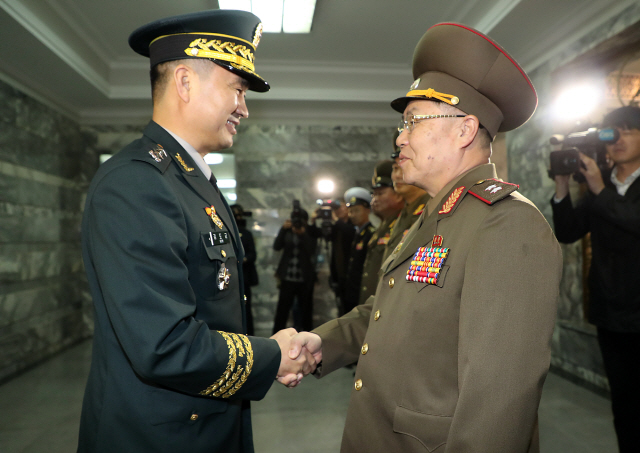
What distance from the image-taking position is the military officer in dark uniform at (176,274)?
0.93 metres

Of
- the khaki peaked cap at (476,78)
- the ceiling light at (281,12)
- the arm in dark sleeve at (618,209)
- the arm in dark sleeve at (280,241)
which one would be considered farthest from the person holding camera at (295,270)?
the khaki peaked cap at (476,78)

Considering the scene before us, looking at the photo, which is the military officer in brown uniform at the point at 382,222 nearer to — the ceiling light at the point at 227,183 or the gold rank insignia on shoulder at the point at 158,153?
the gold rank insignia on shoulder at the point at 158,153

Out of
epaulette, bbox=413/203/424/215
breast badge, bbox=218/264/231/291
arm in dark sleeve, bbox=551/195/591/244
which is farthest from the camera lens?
arm in dark sleeve, bbox=551/195/591/244

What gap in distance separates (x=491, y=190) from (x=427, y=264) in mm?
235

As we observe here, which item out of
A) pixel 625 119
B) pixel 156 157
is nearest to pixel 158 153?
pixel 156 157

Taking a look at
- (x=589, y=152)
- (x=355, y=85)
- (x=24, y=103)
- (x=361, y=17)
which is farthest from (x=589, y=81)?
(x=24, y=103)

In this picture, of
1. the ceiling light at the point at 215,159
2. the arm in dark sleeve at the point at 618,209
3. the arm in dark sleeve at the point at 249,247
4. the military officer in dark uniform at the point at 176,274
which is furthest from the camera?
the ceiling light at the point at 215,159

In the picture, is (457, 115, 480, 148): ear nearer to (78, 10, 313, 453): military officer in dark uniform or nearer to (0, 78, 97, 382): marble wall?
(78, 10, 313, 453): military officer in dark uniform

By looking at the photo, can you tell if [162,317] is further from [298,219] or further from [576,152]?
[298,219]

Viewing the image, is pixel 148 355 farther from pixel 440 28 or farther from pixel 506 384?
pixel 440 28

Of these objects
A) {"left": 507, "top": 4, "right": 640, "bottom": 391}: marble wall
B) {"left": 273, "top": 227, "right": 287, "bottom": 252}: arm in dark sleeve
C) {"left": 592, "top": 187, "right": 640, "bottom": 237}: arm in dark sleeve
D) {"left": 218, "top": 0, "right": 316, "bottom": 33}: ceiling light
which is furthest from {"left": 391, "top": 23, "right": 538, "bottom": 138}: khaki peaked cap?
{"left": 273, "top": 227, "right": 287, "bottom": 252}: arm in dark sleeve

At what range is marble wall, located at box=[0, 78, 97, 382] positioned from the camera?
4.18m

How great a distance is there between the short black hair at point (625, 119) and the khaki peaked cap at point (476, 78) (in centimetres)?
165

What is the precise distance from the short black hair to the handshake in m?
2.23
